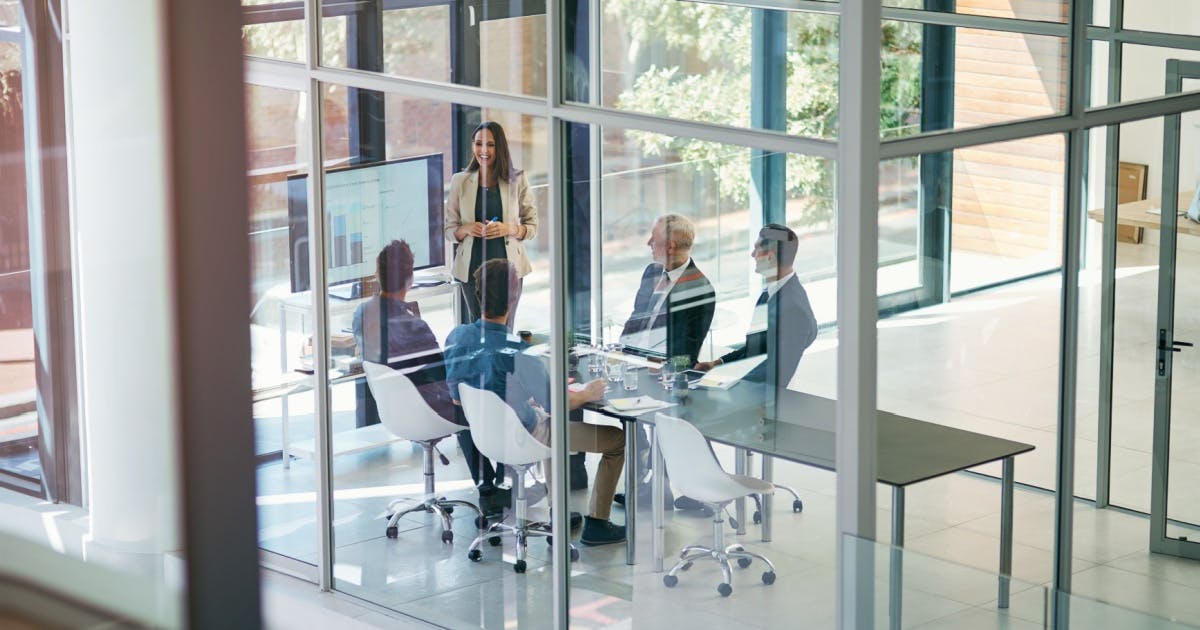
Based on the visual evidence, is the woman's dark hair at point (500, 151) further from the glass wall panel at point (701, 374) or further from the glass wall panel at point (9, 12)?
the glass wall panel at point (9, 12)

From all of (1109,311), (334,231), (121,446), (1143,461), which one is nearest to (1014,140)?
(1109,311)

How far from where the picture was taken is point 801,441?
4.64 meters

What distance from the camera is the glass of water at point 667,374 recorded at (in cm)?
500

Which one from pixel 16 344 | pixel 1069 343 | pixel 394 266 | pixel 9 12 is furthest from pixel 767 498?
pixel 9 12

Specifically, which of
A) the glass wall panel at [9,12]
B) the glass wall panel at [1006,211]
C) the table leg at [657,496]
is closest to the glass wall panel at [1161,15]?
the glass wall panel at [1006,211]

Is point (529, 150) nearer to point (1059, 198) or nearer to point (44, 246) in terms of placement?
point (1059, 198)

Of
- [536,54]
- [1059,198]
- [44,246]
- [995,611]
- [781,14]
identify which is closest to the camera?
[995,611]

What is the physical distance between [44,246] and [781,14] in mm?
5366

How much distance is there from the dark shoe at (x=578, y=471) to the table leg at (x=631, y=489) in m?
0.25

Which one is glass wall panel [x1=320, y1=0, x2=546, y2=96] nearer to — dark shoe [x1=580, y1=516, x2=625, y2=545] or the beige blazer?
the beige blazer

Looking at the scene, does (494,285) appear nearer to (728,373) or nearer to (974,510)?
(728,373)

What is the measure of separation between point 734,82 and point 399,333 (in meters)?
2.18

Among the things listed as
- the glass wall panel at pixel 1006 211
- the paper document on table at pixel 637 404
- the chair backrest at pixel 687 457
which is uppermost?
the glass wall panel at pixel 1006 211

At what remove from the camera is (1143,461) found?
16.9 ft
